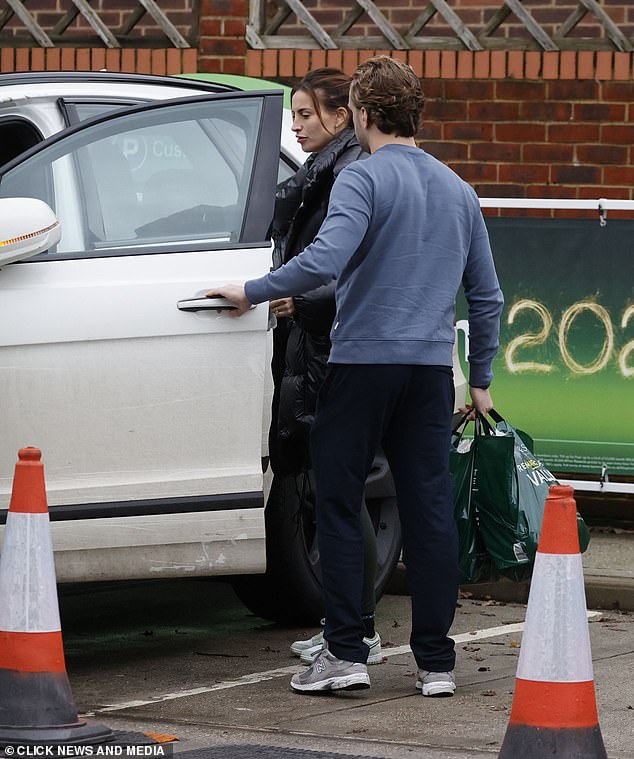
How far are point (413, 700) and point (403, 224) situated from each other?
1.39 m

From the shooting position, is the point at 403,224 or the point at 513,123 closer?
the point at 403,224

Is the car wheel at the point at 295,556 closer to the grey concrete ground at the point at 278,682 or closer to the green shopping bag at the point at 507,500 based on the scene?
the grey concrete ground at the point at 278,682

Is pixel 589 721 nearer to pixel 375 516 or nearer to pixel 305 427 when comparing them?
pixel 305 427

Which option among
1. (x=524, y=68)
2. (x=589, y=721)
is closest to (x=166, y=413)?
(x=589, y=721)

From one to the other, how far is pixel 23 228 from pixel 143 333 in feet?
1.62

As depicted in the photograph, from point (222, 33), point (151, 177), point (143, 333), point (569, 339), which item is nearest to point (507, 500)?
point (143, 333)

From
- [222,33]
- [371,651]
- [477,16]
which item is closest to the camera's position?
[371,651]

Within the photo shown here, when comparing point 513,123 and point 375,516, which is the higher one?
point 513,123

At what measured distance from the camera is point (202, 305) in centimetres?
486

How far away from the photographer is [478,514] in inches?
198

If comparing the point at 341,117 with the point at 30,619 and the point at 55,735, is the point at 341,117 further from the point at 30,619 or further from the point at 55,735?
the point at 55,735

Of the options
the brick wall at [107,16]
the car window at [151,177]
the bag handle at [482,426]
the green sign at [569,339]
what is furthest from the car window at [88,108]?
the brick wall at [107,16]

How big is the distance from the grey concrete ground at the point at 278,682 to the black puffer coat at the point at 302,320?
77cm

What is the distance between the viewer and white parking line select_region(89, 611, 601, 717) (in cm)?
469
